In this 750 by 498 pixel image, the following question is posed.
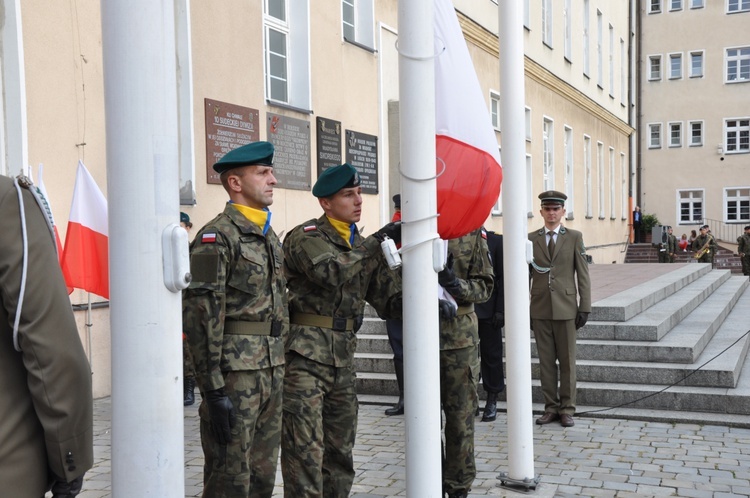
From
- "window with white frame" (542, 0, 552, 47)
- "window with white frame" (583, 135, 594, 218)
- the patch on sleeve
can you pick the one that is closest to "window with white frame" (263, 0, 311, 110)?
the patch on sleeve

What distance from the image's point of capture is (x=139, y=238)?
2500mm

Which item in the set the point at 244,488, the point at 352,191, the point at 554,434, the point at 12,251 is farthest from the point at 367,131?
the point at 12,251

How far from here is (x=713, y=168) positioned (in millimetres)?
44406

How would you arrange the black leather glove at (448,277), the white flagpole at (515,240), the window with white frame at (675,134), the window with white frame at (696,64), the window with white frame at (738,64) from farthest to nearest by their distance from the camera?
→ the window with white frame at (696,64), the window with white frame at (675,134), the window with white frame at (738,64), the white flagpole at (515,240), the black leather glove at (448,277)

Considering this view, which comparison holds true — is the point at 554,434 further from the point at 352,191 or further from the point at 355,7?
the point at 355,7

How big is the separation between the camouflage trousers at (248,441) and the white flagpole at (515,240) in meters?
1.97

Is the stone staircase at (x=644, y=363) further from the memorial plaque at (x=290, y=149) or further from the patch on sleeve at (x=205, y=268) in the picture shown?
the patch on sleeve at (x=205, y=268)

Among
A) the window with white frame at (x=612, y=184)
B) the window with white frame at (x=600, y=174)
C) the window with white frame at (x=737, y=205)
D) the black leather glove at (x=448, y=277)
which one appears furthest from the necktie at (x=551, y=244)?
the window with white frame at (x=737, y=205)

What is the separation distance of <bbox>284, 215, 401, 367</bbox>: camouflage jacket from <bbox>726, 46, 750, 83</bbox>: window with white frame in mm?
44488

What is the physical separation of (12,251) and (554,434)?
5.97 metres

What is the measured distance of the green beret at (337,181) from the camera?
461 cm

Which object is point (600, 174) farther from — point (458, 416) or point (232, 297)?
point (232, 297)

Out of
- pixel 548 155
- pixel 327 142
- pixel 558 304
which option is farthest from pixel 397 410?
pixel 548 155

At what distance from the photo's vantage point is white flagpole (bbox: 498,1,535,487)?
216 inches
